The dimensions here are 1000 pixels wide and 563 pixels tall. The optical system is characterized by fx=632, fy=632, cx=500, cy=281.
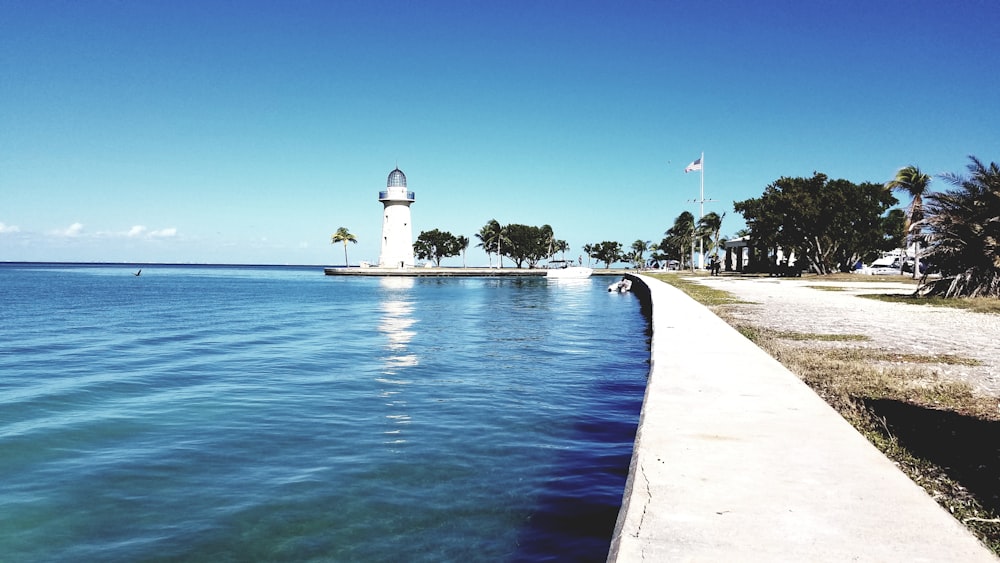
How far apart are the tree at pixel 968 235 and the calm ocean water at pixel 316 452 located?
1460 cm

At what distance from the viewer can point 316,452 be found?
7.61 meters

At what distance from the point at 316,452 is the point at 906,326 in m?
14.2

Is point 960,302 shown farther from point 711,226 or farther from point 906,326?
point 711,226

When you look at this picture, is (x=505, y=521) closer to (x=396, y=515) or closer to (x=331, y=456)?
(x=396, y=515)

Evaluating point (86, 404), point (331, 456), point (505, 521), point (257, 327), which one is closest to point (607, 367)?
point (331, 456)

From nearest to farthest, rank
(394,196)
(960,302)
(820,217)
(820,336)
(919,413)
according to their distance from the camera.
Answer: (919,413), (820,336), (960,302), (820,217), (394,196)

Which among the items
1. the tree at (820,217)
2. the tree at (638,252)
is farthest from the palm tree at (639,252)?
the tree at (820,217)

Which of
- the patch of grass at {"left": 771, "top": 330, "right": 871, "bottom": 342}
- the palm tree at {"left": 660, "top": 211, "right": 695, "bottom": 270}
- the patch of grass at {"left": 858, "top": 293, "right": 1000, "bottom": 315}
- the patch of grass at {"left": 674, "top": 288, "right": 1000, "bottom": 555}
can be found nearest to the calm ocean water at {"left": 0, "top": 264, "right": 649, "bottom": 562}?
the patch of grass at {"left": 674, "top": 288, "right": 1000, "bottom": 555}

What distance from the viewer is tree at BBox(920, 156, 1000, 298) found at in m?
22.4

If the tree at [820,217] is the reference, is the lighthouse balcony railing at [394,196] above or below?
above

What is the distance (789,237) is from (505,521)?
192ft

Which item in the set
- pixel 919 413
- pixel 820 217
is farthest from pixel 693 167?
pixel 919 413

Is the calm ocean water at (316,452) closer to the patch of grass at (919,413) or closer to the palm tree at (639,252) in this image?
the patch of grass at (919,413)

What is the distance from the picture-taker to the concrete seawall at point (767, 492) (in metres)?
3.15
